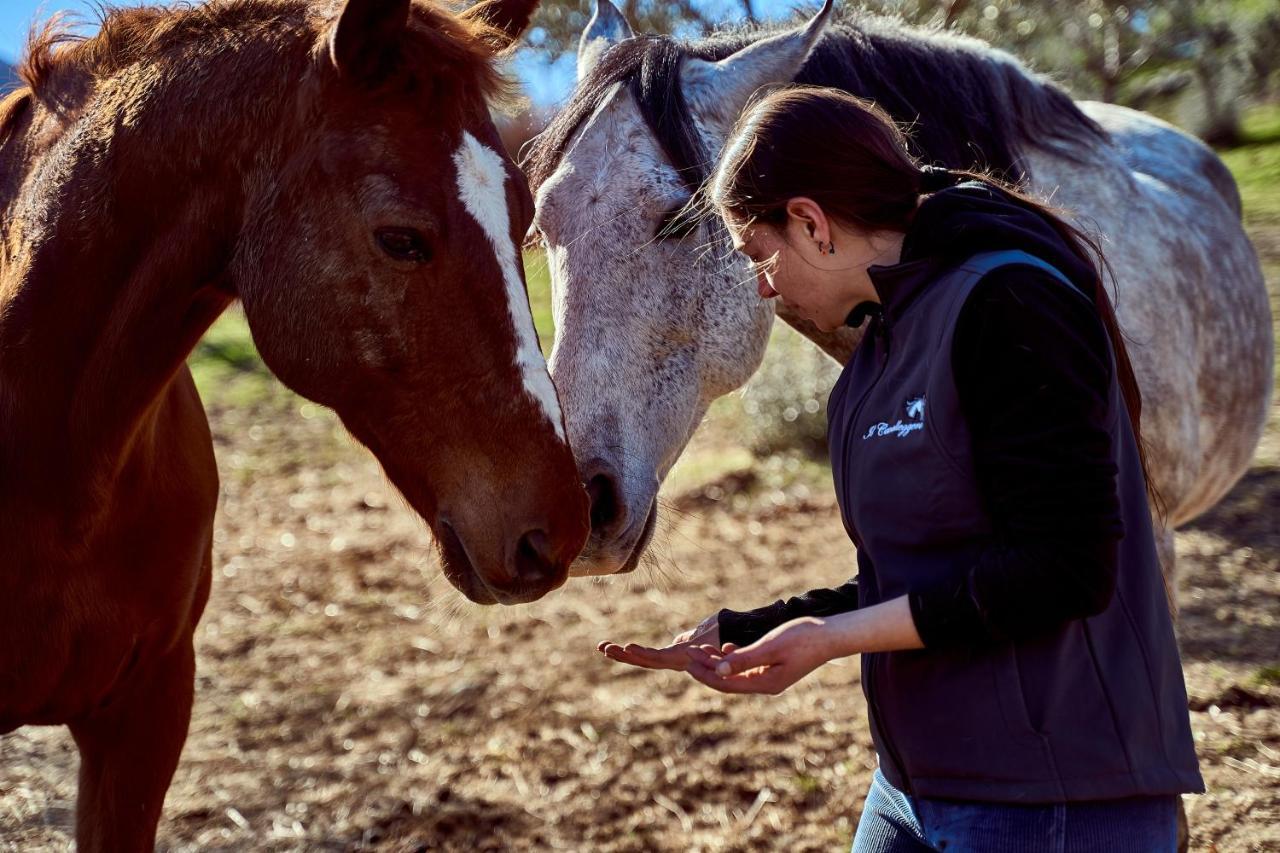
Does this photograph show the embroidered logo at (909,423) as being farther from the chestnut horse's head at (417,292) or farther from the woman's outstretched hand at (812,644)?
the chestnut horse's head at (417,292)

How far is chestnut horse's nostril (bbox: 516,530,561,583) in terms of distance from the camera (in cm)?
176

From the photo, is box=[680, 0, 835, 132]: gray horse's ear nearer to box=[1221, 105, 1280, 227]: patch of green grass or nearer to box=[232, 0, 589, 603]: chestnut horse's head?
box=[232, 0, 589, 603]: chestnut horse's head

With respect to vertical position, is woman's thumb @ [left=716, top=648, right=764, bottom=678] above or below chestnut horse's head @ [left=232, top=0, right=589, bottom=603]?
below

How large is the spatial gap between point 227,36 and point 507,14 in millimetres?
609

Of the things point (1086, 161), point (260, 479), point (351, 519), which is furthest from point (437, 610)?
point (1086, 161)

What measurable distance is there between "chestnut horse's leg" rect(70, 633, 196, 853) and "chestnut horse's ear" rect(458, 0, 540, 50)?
149 centimetres

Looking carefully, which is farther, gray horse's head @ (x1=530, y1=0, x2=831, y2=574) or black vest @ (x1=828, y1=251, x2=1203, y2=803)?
gray horse's head @ (x1=530, y1=0, x2=831, y2=574)

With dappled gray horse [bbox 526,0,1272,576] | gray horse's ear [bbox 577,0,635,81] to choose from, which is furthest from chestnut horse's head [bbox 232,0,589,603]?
gray horse's ear [bbox 577,0,635,81]

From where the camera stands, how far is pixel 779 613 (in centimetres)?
189

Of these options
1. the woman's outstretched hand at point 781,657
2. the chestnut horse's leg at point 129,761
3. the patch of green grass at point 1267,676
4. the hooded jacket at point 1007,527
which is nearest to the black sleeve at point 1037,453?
the hooded jacket at point 1007,527

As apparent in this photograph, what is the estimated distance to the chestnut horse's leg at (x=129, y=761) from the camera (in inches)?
90.8

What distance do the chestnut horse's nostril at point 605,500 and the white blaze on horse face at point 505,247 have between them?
0.62 metres

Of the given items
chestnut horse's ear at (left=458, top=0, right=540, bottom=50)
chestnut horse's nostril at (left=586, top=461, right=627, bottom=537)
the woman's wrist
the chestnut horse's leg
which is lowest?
the chestnut horse's leg

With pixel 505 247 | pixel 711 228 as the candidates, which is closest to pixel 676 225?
pixel 711 228
